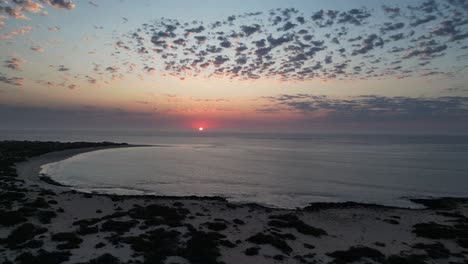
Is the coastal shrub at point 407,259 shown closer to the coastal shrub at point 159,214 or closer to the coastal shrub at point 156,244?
the coastal shrub at point 156,244

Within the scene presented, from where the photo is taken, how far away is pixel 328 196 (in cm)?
3984

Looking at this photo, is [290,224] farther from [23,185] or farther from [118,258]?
[23,185]

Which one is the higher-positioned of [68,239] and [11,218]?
[11,218]

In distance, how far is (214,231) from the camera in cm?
2384

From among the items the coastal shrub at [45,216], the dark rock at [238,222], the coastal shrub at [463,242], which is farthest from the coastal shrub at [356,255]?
the coastal shrub at [45,216]

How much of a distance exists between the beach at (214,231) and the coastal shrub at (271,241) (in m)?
0.07

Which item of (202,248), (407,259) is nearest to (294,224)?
(407,259)

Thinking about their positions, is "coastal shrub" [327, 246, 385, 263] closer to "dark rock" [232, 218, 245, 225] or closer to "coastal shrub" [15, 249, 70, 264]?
"dark rock" [232, 218, 245, 225]

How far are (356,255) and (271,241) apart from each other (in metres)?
5.53

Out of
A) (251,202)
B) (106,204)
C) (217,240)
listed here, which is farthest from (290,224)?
(106,204)

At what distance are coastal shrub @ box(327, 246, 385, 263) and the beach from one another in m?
0.06

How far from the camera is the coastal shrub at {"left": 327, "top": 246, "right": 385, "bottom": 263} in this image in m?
19.1

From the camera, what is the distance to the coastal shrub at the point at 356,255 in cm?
1914

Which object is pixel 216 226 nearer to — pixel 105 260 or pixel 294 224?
pixel 294 224
